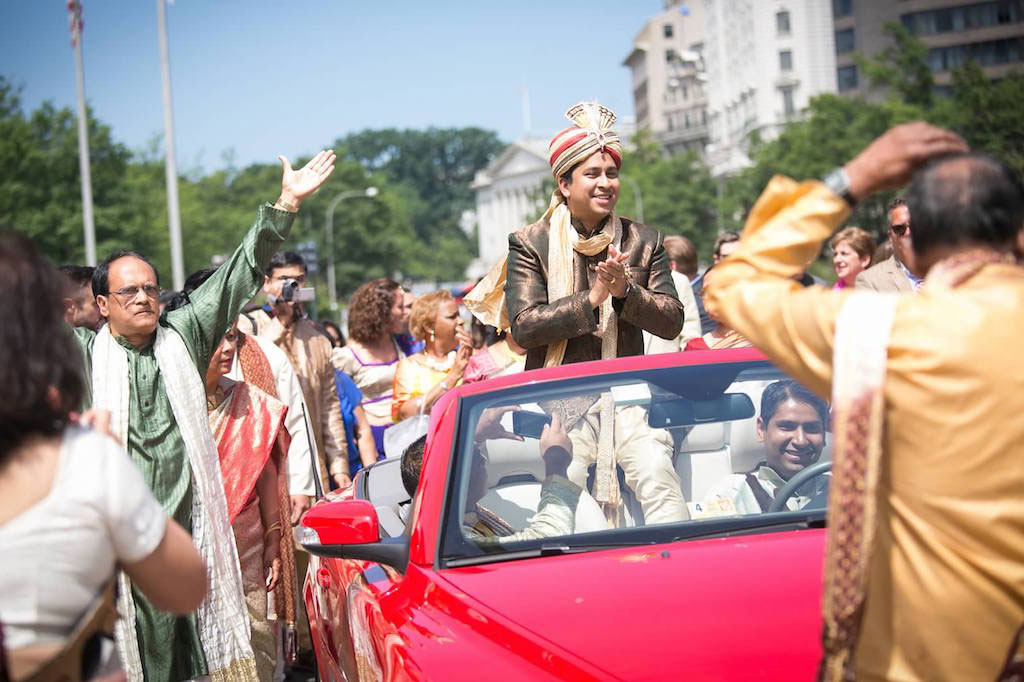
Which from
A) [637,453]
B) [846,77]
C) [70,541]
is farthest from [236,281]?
[846,77]

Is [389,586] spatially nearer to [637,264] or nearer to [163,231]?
[637,264]

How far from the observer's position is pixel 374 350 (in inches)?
424

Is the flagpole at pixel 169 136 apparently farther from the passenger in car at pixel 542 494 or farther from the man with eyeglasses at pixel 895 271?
the passenger in car at pixel 542 494

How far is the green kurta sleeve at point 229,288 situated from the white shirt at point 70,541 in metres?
2.86

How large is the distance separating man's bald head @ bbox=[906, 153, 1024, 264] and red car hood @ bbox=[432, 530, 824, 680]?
1.18 meters

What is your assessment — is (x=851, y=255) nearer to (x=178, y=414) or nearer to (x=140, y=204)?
(x=178, y=414)

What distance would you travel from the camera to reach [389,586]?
4.37 meters

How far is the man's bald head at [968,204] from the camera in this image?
2.75 meters

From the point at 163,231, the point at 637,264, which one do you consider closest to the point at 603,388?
the point at 637,264

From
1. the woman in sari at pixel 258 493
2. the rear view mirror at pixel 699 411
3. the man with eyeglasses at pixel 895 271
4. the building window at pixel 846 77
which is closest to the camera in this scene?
the rear view mirror at pixel 699 411

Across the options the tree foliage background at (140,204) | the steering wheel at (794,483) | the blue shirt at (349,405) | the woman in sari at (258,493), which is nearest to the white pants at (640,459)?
the steering wheel at (794,483)

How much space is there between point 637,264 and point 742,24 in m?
112

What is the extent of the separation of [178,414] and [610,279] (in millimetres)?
1730

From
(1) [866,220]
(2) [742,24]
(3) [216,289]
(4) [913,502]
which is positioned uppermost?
(2) [742,24]
